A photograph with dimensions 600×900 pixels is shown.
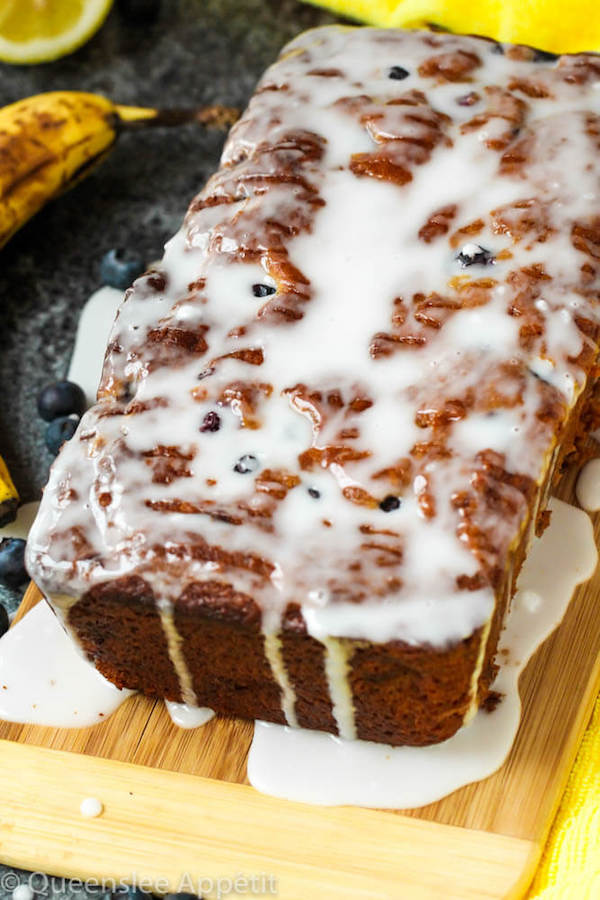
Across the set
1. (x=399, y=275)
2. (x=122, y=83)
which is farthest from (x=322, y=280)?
(x=122, y=83)

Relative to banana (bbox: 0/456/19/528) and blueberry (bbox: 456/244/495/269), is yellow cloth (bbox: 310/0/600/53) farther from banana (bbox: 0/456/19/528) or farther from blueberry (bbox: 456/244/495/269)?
banana (bbox: 0/456/19/528)

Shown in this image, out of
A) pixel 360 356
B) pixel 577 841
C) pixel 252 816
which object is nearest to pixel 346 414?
pixel 360 356

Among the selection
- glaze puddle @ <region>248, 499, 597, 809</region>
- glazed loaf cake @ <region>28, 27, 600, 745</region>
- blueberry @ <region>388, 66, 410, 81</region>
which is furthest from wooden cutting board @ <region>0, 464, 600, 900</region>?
blueberry @ <region>388, 66, 410, 81</region>

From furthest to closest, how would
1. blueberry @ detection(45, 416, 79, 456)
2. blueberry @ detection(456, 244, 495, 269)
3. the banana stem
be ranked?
the banana stem, blueberry @ detection(45, 416, 79, 456), blueberry @ detection(456, 244, 495, 269)

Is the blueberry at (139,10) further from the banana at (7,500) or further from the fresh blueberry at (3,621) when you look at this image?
the fresh blueberry at (3,621)

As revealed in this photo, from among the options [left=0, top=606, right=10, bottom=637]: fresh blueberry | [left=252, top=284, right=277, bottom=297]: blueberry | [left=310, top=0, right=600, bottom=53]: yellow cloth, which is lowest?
[left=0, top=606, right=10, bottom=637]: fresh blueberry
